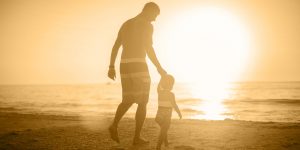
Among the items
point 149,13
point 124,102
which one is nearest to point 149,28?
point 149,13

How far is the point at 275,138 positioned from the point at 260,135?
0.57 m

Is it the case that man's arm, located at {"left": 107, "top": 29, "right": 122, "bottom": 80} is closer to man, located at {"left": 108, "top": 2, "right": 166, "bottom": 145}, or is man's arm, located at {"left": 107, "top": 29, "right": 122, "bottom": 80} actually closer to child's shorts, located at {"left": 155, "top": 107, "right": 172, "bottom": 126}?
man, located at {"left": 108, "top": 2, "right": 166, "bottom": 145}

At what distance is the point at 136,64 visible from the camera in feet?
18.6

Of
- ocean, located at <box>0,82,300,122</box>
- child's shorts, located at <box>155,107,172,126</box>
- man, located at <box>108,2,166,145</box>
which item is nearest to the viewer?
man, located at <box>108,2,166,145</box>

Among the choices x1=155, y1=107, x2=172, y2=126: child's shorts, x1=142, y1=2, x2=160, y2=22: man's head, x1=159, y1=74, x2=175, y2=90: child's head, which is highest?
x1=142, y1=2, x2=160, y2=22: man's head

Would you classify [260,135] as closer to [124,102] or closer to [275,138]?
[275,138]

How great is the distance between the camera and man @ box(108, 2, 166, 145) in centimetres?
566

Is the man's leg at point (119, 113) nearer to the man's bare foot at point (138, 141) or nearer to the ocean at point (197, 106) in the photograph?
the man's bare foot at point (138, 141)

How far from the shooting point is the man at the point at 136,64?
5664 mm

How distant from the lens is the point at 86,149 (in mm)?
5598

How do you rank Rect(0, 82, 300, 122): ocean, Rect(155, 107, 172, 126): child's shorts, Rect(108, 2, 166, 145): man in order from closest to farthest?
1. Rect(108, 2, 166, 145): man
2. Rect(155, 107, 172, 126): child's shorts
3. Rect(0, 82, 300, 122): ocean

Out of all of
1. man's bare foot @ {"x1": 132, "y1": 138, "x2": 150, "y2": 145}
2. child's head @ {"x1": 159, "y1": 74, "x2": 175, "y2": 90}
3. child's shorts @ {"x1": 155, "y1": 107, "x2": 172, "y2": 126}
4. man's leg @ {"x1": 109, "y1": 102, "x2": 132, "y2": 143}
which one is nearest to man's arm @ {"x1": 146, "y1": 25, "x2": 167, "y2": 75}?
child's head @ {"x1": 159, "y1": 74, "x2": 175, "y2": 90}

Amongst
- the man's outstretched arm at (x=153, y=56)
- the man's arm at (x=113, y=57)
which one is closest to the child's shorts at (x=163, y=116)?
the man's outstretched arm at (x=153, y=56)

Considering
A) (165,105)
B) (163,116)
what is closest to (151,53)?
(165,105)
